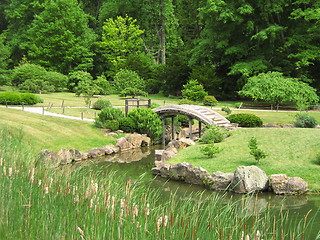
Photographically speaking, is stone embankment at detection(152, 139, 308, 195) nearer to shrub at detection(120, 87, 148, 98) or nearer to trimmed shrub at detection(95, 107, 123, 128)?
trimmed shrub at detection(95, 107, 123, 128)

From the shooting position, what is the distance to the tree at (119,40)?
62.2 metres

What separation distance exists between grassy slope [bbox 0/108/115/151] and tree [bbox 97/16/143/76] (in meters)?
30.8

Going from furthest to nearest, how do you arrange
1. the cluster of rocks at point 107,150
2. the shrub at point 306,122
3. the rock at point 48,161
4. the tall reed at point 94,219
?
1. the shrub at point 306,122
2. the cluster of rocks at point 107,150
3. the rock at point 48,161
4. the tall reed at point 94,219

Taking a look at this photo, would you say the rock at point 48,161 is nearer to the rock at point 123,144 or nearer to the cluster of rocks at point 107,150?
the cluster of rocks at point 107,150

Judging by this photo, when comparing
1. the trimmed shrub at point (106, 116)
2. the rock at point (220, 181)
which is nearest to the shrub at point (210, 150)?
the rock at point (220, 181)

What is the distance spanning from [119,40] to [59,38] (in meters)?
9.03

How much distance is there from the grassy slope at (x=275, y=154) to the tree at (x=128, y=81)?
2873 cm

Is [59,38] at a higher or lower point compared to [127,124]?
higher

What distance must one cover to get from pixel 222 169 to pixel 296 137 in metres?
6.26

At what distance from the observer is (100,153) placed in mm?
26531

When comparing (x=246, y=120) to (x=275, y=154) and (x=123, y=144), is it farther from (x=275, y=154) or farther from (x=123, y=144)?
(x=275, y=154)

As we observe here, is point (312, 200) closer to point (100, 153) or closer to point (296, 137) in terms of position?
point (296, 137)

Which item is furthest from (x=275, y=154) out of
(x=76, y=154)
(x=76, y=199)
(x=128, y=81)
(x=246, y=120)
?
(x=128, y=81)

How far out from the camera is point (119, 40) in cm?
6219
